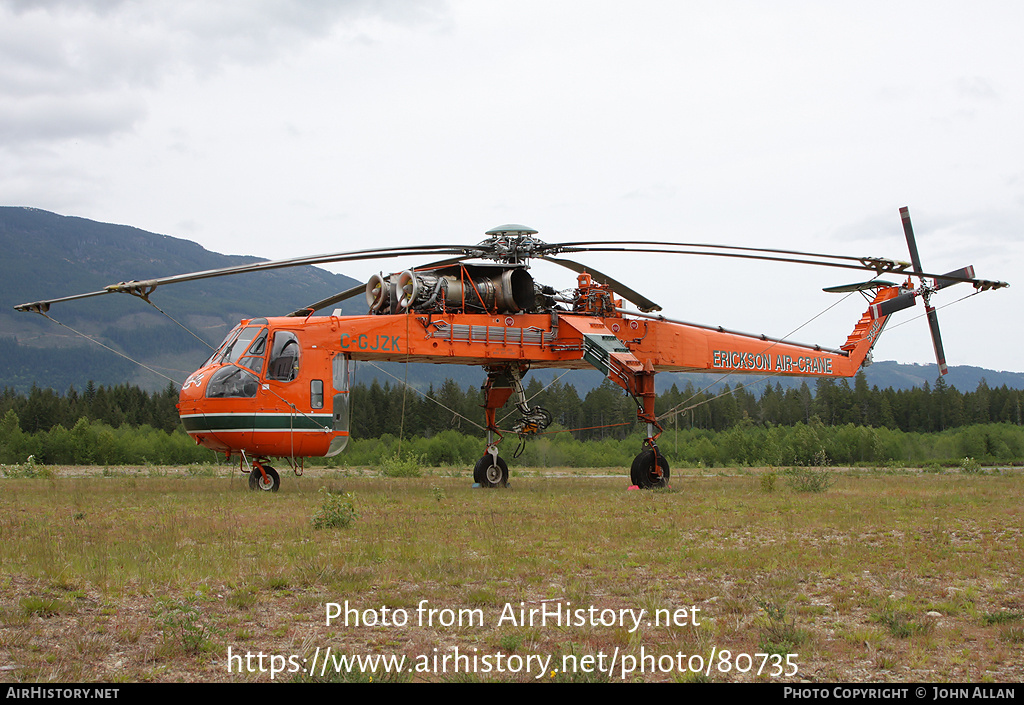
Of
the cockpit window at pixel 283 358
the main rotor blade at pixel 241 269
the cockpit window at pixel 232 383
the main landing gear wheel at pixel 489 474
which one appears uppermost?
the main rotor blade at pixel 241 269

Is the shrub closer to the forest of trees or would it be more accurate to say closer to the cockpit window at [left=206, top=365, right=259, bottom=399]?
the cockpit window at [left=206, top=365, right=259, bottom=399]

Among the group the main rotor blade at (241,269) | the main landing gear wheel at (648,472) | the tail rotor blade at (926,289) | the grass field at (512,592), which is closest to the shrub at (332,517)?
the grass field at (512,592)

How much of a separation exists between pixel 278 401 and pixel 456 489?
4786mm

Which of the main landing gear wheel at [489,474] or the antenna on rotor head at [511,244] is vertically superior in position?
the antenna on rotor head at [511,244]

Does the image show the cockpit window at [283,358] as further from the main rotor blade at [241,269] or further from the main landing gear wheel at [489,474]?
the main landing gear wheel at [489,474]

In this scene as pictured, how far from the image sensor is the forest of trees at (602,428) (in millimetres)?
41875

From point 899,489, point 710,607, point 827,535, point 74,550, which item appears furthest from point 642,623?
point 899,489

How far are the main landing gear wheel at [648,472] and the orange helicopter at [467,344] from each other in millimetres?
31

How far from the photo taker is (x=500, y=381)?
22.5 meters

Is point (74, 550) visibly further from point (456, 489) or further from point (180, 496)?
point (456, 489)

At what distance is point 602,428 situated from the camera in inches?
1561

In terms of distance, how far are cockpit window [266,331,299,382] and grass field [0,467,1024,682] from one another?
13.9ft

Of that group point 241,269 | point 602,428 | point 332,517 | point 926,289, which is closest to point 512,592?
point 332,517

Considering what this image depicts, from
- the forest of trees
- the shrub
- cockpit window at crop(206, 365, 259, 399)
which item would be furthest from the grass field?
the forest of trees
